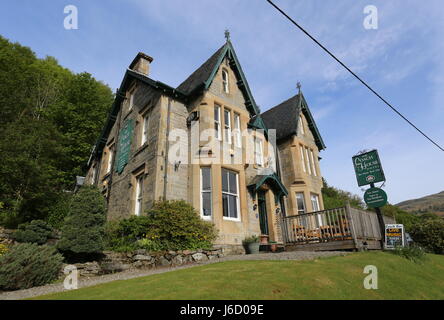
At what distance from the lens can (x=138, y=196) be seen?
14.6m

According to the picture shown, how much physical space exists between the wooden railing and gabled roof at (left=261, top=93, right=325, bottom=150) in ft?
25.8

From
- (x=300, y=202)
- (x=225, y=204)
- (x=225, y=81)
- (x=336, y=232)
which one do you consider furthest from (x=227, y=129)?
(x=300, y=202)

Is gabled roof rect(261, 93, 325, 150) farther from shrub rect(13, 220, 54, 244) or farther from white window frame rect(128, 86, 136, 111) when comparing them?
shrub rect(13, 220, 54, 244)

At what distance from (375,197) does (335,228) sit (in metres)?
2.30

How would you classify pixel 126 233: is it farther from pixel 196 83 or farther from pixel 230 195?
pixel 196 83

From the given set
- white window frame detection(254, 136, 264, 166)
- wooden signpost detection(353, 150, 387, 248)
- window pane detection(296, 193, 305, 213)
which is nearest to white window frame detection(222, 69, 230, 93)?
white window frame detection(254, 136, 264, 166)

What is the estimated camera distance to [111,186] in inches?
706

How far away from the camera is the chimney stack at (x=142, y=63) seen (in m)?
18.9

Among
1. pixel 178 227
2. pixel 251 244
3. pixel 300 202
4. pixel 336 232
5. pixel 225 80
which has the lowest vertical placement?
pixel 251 244

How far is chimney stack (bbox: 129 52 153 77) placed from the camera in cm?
1891

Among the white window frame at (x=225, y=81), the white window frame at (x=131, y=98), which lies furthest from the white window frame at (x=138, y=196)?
the white window frame at (x=225, y=81)

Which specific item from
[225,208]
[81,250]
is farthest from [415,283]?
[81,250]
